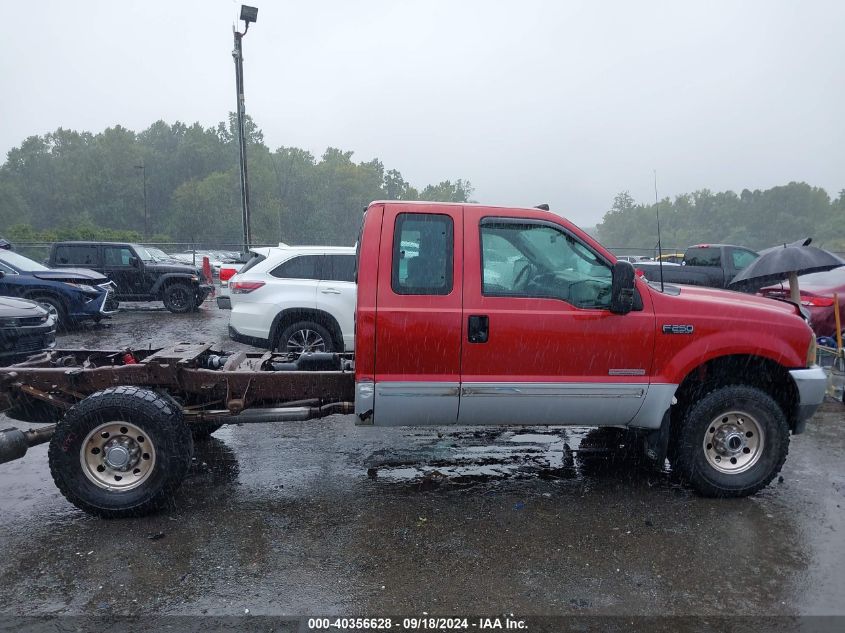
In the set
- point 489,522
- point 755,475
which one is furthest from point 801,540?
point 489,522

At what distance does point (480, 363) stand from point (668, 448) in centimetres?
164

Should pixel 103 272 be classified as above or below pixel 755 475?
above

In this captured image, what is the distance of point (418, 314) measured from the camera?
433 centimetres

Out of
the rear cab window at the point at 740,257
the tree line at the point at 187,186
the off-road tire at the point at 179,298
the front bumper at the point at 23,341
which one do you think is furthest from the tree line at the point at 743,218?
the front bumper at the point at 23,341

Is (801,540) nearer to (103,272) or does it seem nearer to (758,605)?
(758,605)

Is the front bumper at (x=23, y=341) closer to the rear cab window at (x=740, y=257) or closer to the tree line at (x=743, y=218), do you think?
the rear cab window at (x=740, y=257)

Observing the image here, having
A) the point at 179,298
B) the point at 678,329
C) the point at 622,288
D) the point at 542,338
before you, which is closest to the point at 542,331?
the point at 542,338

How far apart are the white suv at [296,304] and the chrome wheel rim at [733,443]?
4.78 meters

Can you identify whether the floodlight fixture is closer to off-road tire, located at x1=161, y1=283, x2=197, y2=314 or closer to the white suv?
off-road tire, located at x1=161, y1=283, x2=197, y2=314

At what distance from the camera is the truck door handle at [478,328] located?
4.35 m

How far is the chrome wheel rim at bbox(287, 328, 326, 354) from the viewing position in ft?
27.6

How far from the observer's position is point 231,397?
4676 millimetres

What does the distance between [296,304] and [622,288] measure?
5.04 m

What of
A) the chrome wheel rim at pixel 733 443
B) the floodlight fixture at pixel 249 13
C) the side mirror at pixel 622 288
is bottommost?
the chrome wheel rim at pixel 733 443
